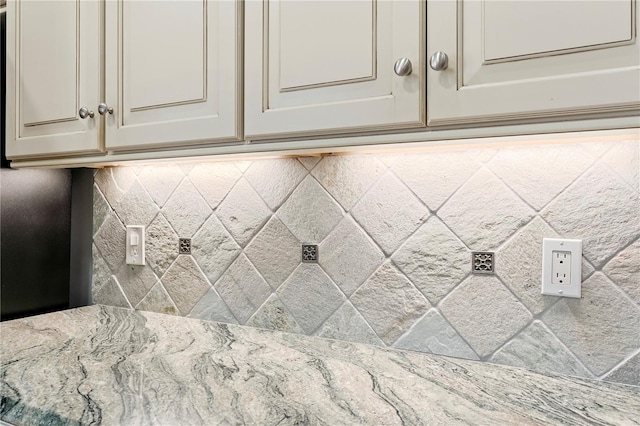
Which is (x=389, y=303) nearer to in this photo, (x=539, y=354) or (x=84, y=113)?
(x=539, y=354)

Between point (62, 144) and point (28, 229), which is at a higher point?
point (62, 144)

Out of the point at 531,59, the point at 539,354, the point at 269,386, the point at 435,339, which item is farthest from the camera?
the point at 435,339

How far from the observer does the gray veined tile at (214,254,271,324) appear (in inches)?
52.3

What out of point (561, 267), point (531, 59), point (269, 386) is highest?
point (531, 59)

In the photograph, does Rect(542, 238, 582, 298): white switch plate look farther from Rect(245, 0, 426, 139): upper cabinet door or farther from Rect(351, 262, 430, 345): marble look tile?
Rect(245, 0, 426, 139): upper cabinet door

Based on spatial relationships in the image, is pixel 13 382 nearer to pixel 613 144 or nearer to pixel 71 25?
pixel 71 25

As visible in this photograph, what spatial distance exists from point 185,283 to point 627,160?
1.16 meters

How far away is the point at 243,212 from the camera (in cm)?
135

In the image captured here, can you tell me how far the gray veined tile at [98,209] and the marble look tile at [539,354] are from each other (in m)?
1.27

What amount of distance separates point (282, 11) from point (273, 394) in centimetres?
73

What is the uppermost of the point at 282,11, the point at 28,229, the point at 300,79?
the point at 282,11

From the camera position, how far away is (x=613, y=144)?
932mm

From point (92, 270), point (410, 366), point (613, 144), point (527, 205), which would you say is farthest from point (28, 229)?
point (613, 144)

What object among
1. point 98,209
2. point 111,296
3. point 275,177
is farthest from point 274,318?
point 98,209
